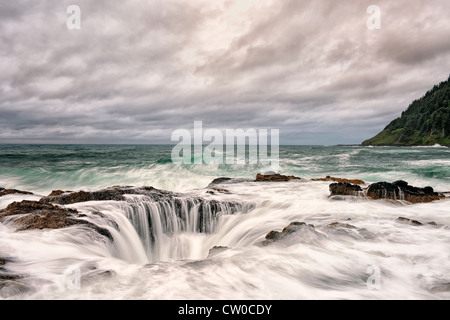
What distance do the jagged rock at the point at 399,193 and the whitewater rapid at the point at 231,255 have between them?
601mm

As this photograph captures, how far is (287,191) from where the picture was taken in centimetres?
1007

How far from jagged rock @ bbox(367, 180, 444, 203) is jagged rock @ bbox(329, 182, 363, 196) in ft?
1.33

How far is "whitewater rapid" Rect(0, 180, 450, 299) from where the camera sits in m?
2.96

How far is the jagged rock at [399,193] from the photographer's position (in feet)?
26.9

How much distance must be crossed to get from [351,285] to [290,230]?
5.70 ft

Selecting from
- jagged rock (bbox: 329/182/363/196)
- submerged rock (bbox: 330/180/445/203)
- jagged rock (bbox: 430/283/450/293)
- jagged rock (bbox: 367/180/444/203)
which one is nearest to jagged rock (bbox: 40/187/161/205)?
jagged rock (bbox: 430/283/450/293)

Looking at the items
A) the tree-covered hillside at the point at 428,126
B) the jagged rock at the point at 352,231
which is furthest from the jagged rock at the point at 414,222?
the tree-covered hillside at the point at 428,126

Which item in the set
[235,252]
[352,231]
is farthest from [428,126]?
[235,252]

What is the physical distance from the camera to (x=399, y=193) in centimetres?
829

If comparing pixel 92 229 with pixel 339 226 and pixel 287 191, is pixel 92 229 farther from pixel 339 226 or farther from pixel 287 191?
pixel 287 191

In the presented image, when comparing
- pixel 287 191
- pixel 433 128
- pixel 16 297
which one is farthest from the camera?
pixel 433 128

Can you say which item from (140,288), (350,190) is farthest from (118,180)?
(140,288)

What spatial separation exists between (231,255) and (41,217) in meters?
3.92

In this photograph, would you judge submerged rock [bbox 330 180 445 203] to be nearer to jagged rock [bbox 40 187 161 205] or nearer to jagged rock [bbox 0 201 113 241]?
jagged rock [bbox 40 187 161 205]
